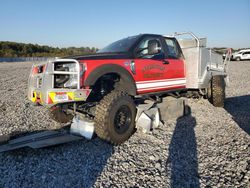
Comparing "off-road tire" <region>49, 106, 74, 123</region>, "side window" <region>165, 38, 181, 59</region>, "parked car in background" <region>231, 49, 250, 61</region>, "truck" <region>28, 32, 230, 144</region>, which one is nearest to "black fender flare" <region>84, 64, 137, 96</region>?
"truck" <region>28, 32, 230, 144</region>

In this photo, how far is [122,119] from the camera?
3959mm

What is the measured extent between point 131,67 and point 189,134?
1.79 m

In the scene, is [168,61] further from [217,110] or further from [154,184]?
[154,184]

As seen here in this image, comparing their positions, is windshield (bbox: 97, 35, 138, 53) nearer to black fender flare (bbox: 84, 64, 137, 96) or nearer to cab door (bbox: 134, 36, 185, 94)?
cab door (bbox: 134, 36, 185, 94)

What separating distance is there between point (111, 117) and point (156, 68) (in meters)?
1.67

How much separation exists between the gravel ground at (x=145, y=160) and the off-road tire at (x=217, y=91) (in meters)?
1.40

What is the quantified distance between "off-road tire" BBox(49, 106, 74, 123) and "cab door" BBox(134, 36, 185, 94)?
1.87 meters

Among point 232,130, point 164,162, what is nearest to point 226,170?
point 164,162

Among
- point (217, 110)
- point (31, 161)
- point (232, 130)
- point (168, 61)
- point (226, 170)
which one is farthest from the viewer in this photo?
point (217, 110)

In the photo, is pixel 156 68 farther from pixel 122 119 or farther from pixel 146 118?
pixel 122 119

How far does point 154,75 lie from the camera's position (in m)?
4.60

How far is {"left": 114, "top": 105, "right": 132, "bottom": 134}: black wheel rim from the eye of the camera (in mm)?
3829

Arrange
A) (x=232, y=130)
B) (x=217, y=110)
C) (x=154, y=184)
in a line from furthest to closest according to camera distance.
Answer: (x=217, y=110), (x=232, y=130), (x=154, y=184)

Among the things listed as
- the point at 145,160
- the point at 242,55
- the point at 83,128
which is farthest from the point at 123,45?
the point at 242,55
